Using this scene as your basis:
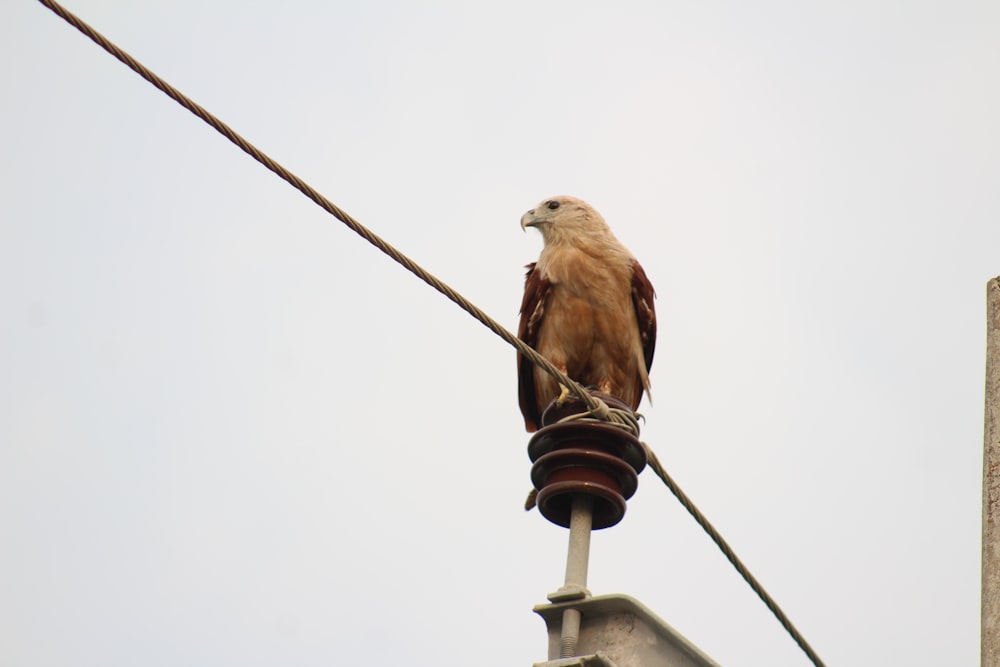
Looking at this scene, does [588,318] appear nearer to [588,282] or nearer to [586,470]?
[588,282]

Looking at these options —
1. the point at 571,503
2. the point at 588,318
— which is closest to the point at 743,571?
the point at 571,503

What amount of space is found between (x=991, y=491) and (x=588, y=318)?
3227 millimetres

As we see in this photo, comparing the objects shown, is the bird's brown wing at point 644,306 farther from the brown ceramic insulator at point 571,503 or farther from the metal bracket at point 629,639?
the metal bracket at point 629,639

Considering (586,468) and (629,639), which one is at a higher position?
(586,468)

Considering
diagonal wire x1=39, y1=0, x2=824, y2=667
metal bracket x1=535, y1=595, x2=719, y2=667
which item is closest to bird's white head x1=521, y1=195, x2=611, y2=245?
diagonal wire x1=39, y1=0, x2=824, y2=667

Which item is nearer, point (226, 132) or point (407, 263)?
point (226, 132)

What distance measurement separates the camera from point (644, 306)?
7582 mm

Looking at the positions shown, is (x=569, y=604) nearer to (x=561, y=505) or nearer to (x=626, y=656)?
(x=626, y=656)

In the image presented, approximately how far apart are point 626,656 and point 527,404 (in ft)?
14.2

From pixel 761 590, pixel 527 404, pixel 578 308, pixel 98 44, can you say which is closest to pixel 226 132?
pixel 98 44

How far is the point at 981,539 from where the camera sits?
441 cm

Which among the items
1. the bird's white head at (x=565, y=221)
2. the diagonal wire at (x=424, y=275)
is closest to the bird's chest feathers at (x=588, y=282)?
the bird's white head at (x=565, y=221)

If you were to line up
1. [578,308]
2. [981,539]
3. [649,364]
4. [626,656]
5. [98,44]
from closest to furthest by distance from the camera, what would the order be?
1. [626,656]
2. [98,44]
3. [981,539]
4. [578,308]
5. [649,364]

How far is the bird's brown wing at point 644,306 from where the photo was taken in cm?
758
